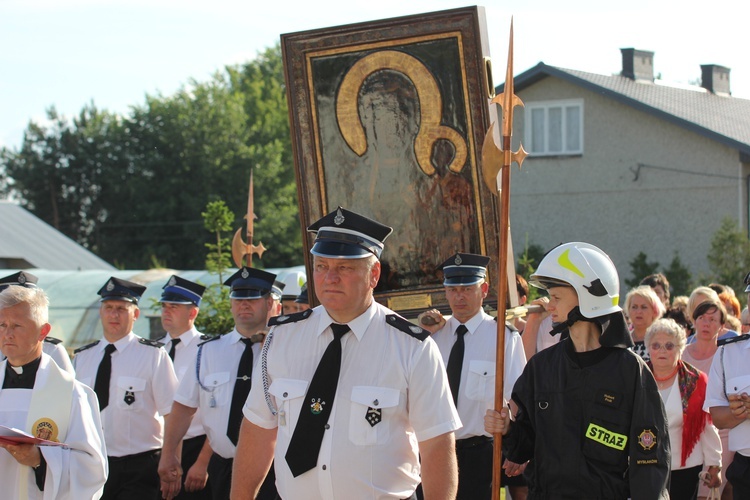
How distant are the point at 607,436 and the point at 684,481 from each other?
287 centimetres

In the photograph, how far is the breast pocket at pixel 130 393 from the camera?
8.66m

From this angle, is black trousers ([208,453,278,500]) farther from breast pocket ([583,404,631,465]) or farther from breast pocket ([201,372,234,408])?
breast pocket ([583,404,631,465])

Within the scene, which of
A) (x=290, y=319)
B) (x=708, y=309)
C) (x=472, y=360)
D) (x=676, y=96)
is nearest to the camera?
(x=290, y=319)

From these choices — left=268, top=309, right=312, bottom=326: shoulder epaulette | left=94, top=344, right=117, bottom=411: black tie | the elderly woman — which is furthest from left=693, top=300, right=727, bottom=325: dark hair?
left=268, top=309, right=312, bottom=326: shoulder epaulette

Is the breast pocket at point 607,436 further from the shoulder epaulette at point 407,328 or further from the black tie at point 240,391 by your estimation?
the black tie at point 240,391

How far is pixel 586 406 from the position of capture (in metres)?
5.32

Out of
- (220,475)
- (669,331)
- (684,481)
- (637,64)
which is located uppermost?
(637,64)

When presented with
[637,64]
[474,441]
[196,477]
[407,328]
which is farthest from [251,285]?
[637,64]

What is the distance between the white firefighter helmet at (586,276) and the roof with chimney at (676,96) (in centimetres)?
2231

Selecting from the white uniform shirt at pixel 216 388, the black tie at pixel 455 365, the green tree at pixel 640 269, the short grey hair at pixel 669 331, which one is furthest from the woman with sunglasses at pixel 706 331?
the green tree at pixel 640 269

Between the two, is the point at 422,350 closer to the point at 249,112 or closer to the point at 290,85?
the point at 290,85

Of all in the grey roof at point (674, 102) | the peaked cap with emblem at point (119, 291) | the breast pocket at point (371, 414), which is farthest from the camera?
the grey roof at point (674, 102)

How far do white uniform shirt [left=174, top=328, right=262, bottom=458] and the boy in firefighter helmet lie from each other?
10.1 feet

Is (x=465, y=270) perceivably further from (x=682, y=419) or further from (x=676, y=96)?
(x=676, y=96)
